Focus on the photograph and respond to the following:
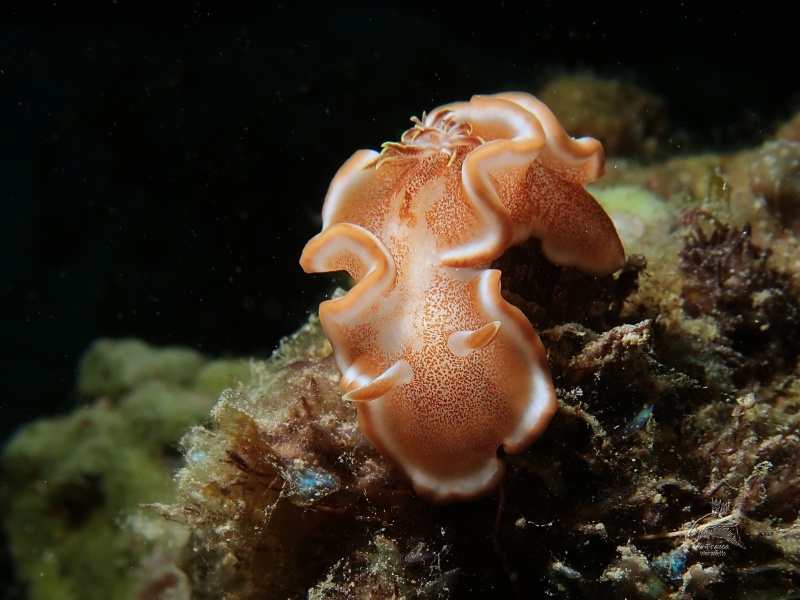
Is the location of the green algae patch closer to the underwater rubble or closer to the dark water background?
the dark water background

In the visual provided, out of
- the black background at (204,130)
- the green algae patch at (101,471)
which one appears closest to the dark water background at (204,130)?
the black background at (204,130)

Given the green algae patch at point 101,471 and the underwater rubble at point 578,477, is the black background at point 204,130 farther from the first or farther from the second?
the underwater rubble at point 578,477

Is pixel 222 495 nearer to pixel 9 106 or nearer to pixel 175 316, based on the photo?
pixel 175 316

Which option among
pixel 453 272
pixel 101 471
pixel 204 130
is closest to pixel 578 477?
pixel 453 272

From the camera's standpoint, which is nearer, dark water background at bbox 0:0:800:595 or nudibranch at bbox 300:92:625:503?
nudibranch at bbox 300:92:625:503

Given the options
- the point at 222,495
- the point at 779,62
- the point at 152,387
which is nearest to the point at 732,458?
the point at 222,495

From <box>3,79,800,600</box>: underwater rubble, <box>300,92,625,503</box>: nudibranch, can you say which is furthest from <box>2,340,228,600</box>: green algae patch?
<box>300,92,625,503</box>: nudibranch

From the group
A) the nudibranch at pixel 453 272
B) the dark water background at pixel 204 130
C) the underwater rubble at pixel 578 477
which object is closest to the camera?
the nudibranch at pixel 453 272
